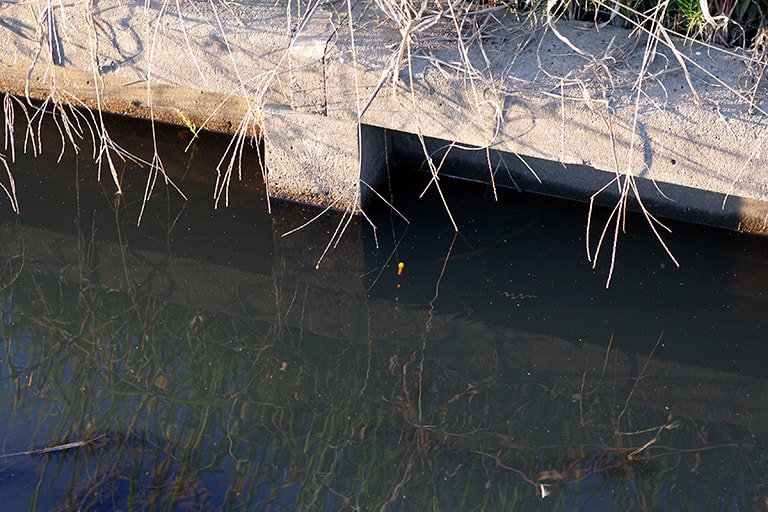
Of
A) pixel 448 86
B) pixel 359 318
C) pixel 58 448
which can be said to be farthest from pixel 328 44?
pixel 58 448

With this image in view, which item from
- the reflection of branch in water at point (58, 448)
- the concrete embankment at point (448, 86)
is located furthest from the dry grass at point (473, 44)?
the reflection of branch in water at point (58, 448)

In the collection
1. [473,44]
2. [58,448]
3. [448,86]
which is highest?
[473,44]

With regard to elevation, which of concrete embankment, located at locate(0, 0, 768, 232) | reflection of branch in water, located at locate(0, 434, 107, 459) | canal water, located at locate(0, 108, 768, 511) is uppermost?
concrete embankment, located at locate(0, 0, 768, 232)

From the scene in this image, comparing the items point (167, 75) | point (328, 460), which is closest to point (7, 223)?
point (167, 75)

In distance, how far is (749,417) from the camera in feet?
8.80

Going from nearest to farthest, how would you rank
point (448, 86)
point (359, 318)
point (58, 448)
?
1. point (58, 448)
2. point (448, 86)
3. point (359, 318)

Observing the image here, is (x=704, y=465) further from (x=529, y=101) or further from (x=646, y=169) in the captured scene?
(x=529, y=101)

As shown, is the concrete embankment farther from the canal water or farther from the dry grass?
the canal water

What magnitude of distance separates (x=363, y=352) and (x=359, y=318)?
15 cm

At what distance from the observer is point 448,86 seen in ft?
9.34

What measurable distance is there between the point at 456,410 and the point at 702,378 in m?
0.76

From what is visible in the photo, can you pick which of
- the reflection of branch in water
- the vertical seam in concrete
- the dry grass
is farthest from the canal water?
the vertical seam in concrete

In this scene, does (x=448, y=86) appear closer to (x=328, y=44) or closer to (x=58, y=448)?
(x=328, y=44)

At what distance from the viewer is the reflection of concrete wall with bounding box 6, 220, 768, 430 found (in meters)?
2.76
